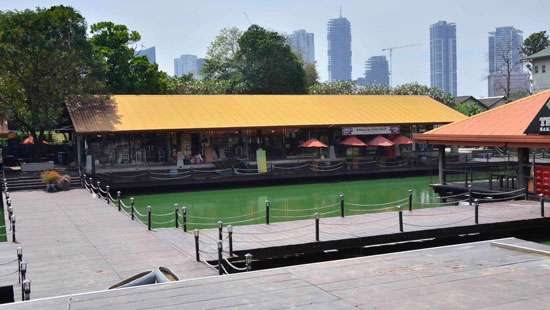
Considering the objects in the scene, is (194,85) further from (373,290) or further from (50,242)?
(373,290)

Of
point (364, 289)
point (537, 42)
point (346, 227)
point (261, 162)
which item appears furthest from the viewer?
point (537, 42)

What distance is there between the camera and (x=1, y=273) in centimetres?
1481

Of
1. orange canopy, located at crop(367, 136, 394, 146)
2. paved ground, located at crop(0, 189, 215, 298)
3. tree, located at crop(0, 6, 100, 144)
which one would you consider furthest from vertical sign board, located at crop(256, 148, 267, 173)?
paved ground, located at crop(0, 189, 215, 298)

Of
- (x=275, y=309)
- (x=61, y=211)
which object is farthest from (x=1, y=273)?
(x=61, y=211)

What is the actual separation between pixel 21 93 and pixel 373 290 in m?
34.8

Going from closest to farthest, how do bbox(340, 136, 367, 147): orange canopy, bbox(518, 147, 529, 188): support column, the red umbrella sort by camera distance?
1. bbox(518, 147, 529, 188): support column
2. bbox(340, 136, 367, 147): orange canopy
3. the red umbrella

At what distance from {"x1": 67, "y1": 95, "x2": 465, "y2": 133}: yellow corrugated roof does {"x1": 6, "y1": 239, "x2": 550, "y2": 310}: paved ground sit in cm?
2915

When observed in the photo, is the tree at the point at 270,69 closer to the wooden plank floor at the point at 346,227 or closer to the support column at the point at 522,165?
the support column at the point at 522,165

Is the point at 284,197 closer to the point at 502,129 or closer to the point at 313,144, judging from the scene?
the point at 313,144

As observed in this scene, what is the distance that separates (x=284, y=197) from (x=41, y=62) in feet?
57.4

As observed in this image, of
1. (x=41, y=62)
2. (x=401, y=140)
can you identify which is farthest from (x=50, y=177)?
(x=401, y=140)

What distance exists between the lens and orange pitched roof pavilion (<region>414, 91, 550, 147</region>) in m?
26.2

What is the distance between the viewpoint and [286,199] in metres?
35.8

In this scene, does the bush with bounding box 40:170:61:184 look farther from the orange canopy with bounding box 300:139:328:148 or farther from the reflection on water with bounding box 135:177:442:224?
the orange canopy with bounding box 300:139:328:148
